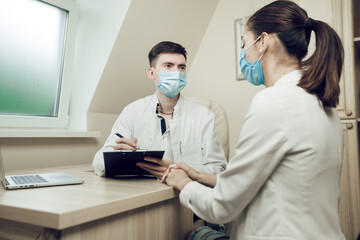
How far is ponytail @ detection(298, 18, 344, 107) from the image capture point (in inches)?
32.7

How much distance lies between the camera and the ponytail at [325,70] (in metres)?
0.83

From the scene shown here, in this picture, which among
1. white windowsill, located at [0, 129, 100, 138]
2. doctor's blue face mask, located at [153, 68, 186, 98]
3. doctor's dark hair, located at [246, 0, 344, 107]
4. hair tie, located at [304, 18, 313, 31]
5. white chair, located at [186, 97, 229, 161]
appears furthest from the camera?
white chair, located at [186, 97, 229, 161]

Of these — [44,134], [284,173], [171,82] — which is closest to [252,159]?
[284,173]

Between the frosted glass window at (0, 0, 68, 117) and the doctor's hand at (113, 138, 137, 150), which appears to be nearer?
the doctor's hand at (113, 138, 137, 150)

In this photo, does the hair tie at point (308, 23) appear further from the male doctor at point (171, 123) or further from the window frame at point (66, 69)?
the window frame at point (66, 69)

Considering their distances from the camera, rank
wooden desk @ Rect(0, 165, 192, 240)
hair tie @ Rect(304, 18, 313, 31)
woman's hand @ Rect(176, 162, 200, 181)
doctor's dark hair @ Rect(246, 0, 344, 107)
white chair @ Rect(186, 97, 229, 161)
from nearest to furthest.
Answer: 1. wooden desk @ Rect(0, 165, 192, 240)
2. doctor's dark hair @ Rect(246, 0, 344, 107)
3. hair tie @ Rect(304, 18, 313, 31)
4. woman's hand @ Rect(176, 162, 200, 181)
5. white chair @ Rect(186, 97, 229, 161)

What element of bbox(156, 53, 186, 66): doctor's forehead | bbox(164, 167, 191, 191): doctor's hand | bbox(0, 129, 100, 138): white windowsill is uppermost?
bbox(156, 53, 186, 66): doctor's forehead

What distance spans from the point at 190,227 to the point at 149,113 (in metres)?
0.72

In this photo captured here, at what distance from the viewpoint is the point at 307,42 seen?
0.97 m

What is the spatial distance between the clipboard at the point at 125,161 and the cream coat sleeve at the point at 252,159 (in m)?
0.37

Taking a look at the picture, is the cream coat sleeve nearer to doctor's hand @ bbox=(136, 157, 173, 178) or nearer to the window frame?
doctor's hand @ bbox=(136, 157, 173, 178)

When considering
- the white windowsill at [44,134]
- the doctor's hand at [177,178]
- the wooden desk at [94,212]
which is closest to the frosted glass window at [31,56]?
the white windowsill at [44,134]

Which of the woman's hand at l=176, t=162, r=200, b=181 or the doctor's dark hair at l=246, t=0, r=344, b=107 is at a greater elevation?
the doctor's dark hair at l=246, t=0, r=344, b=107

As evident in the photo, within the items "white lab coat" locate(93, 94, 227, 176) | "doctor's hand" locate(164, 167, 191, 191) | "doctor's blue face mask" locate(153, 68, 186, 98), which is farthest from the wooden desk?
"doctor's blue face mask" locate(153, 68, 186, 98)
